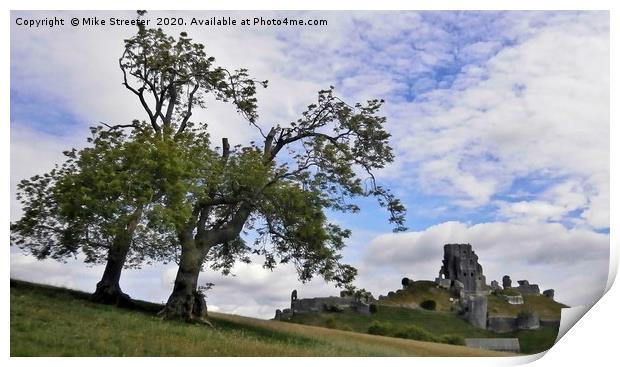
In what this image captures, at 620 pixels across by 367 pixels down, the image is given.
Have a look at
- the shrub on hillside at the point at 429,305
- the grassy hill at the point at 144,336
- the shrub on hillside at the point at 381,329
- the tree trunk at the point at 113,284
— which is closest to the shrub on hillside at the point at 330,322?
the shrub on hillside at the point at 381,329

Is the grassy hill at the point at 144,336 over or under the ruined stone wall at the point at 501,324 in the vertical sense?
under

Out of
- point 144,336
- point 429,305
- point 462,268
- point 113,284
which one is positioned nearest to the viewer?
point 144,336

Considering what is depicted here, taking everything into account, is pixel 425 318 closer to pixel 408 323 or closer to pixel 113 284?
pixel 408 323

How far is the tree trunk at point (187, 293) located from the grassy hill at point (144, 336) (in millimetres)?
697

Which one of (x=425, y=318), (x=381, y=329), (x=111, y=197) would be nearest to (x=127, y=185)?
(x=111, y=197)

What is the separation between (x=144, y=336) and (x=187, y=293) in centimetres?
452

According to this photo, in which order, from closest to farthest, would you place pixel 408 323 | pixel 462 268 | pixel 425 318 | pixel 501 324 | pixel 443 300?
pixel 408 323 → pixel 425 318 → pixel 501 324 → pixel 443 300 → pixel 462 268

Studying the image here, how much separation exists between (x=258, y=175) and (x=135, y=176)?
3.86 m

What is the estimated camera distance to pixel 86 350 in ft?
48.1

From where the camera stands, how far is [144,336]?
642 inches

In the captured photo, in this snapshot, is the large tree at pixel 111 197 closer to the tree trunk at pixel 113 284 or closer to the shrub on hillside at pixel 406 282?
the tree trunk at pixel 113 284

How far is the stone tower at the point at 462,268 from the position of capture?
44.0m

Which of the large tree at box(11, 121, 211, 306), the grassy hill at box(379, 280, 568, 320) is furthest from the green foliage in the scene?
the grassy hill at box(379, 280, 568, 320)

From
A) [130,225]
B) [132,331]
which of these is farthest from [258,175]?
[132,331]
